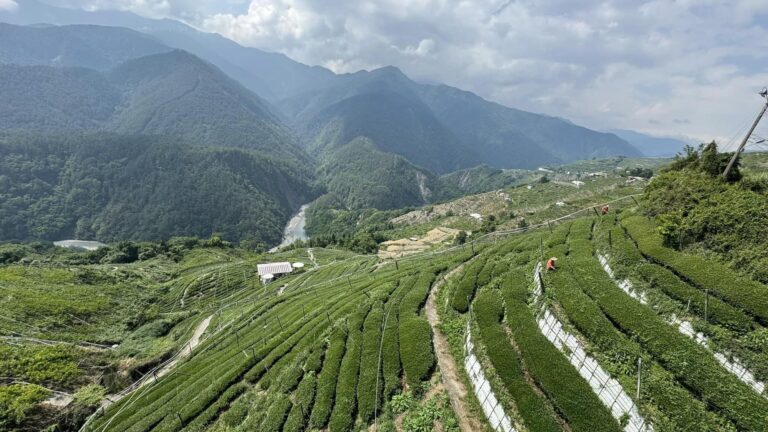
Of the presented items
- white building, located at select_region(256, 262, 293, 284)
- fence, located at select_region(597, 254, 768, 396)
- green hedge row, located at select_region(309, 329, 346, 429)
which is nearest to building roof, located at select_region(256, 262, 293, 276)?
white building, located at select_region(256, 262, 293, 284)

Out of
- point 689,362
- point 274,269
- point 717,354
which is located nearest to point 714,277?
point 717,354

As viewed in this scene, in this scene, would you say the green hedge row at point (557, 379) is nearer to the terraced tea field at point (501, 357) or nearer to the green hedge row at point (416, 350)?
the terraced tea field at point (501, 357)

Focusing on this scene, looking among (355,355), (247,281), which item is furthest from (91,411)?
(247,281)

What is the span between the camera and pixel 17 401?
102ft

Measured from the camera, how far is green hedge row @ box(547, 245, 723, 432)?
47.6 feet

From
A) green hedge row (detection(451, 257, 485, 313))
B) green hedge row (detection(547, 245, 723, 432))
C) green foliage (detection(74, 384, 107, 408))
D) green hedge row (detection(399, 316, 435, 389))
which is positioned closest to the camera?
green hedge row (detection(547, 245, 723, 432))

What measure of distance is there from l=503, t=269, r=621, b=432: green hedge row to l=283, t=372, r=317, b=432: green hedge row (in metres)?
13.9

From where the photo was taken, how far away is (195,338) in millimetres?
51594

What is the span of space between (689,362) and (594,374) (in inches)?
162

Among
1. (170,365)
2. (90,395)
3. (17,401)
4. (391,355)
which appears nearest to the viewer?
(391,355)

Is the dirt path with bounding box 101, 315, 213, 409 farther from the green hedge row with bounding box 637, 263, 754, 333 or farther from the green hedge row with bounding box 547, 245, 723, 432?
the green hedge row with bounding box 637, 263, 754, 333

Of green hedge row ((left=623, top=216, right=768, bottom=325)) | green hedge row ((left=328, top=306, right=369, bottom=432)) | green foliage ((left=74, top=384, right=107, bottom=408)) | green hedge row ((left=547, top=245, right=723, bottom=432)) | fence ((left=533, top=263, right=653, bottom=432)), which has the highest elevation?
green hedge row ((left=623, top=216, right=768, bottom=325))

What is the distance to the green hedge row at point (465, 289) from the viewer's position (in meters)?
27.4

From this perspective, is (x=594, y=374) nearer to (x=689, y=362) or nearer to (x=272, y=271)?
(x=689, y=362)
